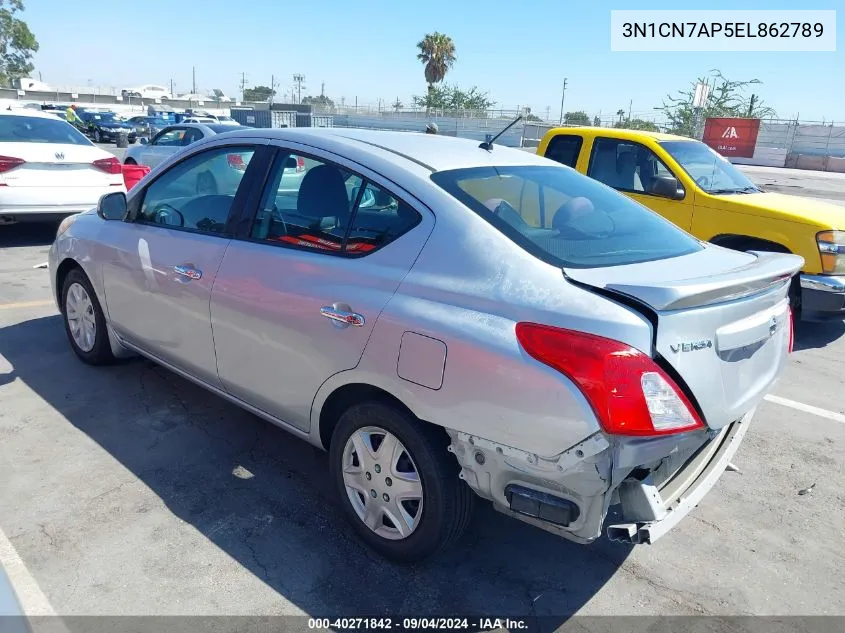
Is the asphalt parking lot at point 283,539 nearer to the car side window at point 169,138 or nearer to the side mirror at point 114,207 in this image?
the side mirror at point 114,207

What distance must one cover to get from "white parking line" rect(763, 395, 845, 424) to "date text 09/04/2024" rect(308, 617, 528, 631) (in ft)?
10.4

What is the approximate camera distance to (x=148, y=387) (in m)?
4.45

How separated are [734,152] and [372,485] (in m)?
38.3

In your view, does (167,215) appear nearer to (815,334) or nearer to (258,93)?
(815,334)

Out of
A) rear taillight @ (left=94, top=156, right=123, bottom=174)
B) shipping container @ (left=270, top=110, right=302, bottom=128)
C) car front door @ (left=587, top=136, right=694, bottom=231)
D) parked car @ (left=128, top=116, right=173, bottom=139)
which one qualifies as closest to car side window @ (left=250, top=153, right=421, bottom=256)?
car front door @ (left=587, top=136, right=694, bottom=231)

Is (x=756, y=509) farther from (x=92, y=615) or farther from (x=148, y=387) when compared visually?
(x=148, y=387)

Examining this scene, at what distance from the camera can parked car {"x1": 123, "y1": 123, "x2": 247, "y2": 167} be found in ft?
43.6

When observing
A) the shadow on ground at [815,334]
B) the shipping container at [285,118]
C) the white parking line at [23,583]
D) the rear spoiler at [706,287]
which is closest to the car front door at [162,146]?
the shadow on ground at [815,334]

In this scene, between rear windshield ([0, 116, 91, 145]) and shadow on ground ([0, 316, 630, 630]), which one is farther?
rear windshield ([0, 116, 91, 145])

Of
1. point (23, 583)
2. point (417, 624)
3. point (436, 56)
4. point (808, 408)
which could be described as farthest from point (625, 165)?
point (436, 56)

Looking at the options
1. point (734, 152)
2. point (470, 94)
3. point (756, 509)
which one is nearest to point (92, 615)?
point (756, 509)

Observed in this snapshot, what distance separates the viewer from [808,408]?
15.3 ft

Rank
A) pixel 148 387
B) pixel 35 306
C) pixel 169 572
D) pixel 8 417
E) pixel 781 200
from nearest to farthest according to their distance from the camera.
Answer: pixel 169 572
pixel 8 417
pixel 148 387
pixel 35 306
pixel 781 200

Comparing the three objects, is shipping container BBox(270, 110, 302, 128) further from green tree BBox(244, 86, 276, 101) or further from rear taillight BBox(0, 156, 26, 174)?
green tree BBox(244, 86, 276, 101)
